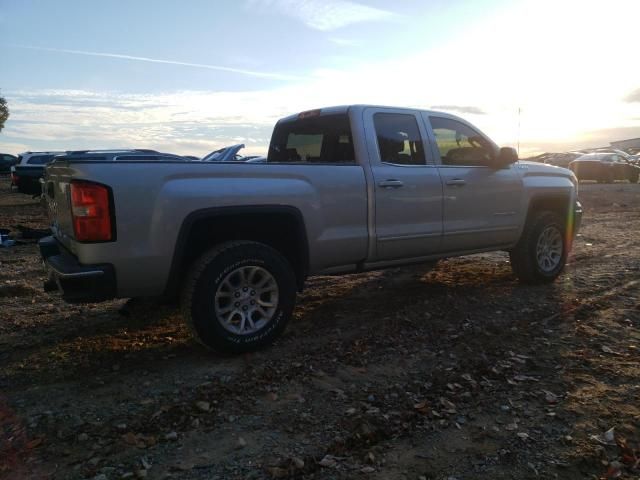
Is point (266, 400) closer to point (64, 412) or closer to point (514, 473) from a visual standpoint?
point (64, 412)

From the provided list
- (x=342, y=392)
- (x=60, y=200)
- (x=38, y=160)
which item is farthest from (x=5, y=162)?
(x=342, y=392)

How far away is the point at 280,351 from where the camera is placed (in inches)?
162

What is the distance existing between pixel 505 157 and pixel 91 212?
14.0 feet

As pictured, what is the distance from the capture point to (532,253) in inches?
240

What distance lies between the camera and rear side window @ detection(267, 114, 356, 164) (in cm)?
495

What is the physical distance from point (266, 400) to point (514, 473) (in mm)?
1503

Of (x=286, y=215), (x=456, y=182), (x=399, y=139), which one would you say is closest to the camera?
(x=286, y=215)

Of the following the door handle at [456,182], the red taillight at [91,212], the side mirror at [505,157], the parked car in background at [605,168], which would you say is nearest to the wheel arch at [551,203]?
the side mirror at [505,157]

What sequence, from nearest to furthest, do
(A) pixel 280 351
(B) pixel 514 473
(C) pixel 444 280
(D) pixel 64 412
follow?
1. (B) pixel 514 473
2. (D) pixel 64 412
3. (A) pixel 280 351
4. (C) pixel 444 280

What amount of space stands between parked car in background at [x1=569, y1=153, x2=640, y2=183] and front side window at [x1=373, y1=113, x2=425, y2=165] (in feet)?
76.3

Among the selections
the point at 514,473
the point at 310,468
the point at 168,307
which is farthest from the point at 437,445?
the point at 168,307

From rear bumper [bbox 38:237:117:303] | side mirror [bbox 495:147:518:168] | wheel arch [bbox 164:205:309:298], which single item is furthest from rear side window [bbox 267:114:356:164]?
rear bumper [bbox 38:237:117:303]

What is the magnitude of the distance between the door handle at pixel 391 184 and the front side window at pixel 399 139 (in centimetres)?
24

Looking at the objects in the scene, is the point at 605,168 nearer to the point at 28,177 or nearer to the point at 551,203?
the point at 551,203
